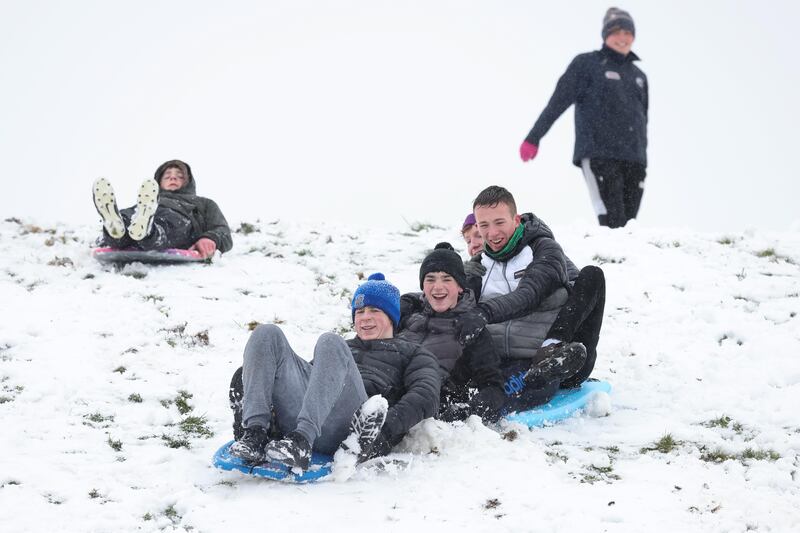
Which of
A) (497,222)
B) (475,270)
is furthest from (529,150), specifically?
(497,222)

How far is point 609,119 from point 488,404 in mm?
6009

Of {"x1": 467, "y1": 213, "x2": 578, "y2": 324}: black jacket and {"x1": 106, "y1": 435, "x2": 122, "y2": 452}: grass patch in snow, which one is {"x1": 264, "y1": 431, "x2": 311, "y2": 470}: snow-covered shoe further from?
{"x1": 467, "y1": 213, "x2": 578, "y2": 324}: black jacket

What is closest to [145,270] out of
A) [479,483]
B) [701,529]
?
[479,483]

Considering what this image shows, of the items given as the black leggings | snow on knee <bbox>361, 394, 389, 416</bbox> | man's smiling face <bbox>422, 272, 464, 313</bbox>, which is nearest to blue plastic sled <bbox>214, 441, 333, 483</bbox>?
snow on knee <bbox>361, 394, 389, 416</bbox>

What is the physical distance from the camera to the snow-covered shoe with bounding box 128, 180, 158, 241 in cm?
820

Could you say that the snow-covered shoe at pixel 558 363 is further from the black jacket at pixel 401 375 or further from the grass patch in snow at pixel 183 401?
the grass patch in snow at pixel 183 401

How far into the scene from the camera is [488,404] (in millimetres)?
4945

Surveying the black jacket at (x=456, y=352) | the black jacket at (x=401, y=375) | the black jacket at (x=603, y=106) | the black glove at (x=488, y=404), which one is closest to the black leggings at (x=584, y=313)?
the black jacket at (x=456, y=352)

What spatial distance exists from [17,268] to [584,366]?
553 centimetres

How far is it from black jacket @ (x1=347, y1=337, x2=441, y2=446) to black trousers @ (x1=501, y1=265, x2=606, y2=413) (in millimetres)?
747

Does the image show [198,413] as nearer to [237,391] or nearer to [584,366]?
[237,391]

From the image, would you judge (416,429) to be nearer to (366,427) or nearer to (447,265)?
(366,427)

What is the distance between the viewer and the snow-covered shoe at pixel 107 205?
8133 mm

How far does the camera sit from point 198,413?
5.27m
